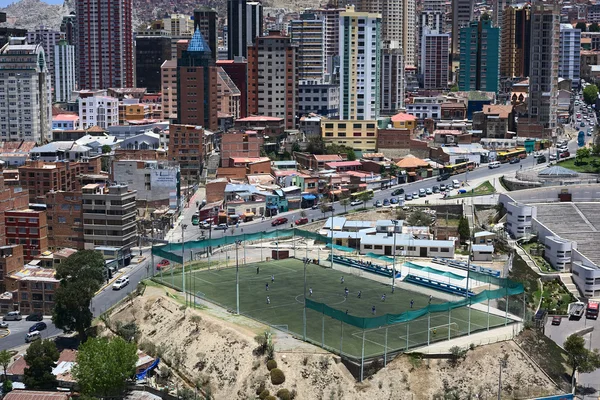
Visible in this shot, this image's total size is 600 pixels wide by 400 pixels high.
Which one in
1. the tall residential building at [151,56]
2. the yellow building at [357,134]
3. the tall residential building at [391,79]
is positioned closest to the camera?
the yellow building at [357,134]

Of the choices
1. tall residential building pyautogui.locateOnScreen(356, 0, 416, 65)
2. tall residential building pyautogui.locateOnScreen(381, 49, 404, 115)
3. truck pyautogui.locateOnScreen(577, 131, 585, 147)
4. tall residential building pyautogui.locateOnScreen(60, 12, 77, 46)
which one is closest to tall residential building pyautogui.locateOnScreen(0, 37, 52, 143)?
tall residential building pyautogui.locateOnScreen(381, 49, 404, 115)

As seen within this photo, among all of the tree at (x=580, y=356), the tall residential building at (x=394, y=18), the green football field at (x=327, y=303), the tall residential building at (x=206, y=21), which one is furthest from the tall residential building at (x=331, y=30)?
the tree at (x=580, y=356)

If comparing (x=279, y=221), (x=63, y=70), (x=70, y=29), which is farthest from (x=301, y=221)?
(x=70, y=29)

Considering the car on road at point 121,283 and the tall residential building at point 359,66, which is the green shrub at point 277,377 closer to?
the car on road at point 121,283

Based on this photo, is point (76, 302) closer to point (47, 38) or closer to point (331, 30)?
point (331, 30)

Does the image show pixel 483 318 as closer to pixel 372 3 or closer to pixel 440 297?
pixel 440 297
